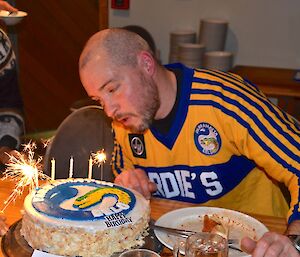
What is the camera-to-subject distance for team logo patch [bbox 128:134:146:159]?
7.14 ft

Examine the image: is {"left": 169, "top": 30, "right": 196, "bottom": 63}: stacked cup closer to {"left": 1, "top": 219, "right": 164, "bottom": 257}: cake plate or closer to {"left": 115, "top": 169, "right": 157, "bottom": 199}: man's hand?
{"left": 115, "top": 169, "right": 157, "bottom": 199}: man's hand

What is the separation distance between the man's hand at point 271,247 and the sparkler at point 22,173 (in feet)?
2.22

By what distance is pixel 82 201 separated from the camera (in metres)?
1.70

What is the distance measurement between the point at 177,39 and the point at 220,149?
232 centimetres

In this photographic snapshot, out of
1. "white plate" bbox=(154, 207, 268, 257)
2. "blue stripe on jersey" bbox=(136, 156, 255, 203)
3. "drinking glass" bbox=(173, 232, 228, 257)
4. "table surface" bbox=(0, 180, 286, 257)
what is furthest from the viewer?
"blue stripe on jersey" bbox=(136, 156, 255, 203)

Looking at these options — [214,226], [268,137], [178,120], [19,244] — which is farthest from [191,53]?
[19,244]

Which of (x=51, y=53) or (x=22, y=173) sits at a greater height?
(x=22, y=173)

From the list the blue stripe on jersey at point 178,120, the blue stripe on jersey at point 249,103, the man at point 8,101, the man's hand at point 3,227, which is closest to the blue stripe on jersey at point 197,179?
the blue stripe on jersey at point 178,120

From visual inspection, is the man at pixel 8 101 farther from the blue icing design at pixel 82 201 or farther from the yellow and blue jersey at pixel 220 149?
the blue icing design at pixel 82 201

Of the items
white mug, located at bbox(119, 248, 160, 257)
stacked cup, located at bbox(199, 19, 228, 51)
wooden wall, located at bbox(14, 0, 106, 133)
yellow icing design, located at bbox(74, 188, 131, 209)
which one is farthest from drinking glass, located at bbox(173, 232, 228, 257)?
wooden wall, located at bbox(14, 0, 106, 133)

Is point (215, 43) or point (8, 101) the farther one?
point (215, 43)

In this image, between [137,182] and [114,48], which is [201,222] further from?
[114,48]

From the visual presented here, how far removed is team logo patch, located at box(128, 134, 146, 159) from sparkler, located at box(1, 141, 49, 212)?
1.09 feet

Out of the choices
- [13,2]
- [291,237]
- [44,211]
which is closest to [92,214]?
[44,211]
